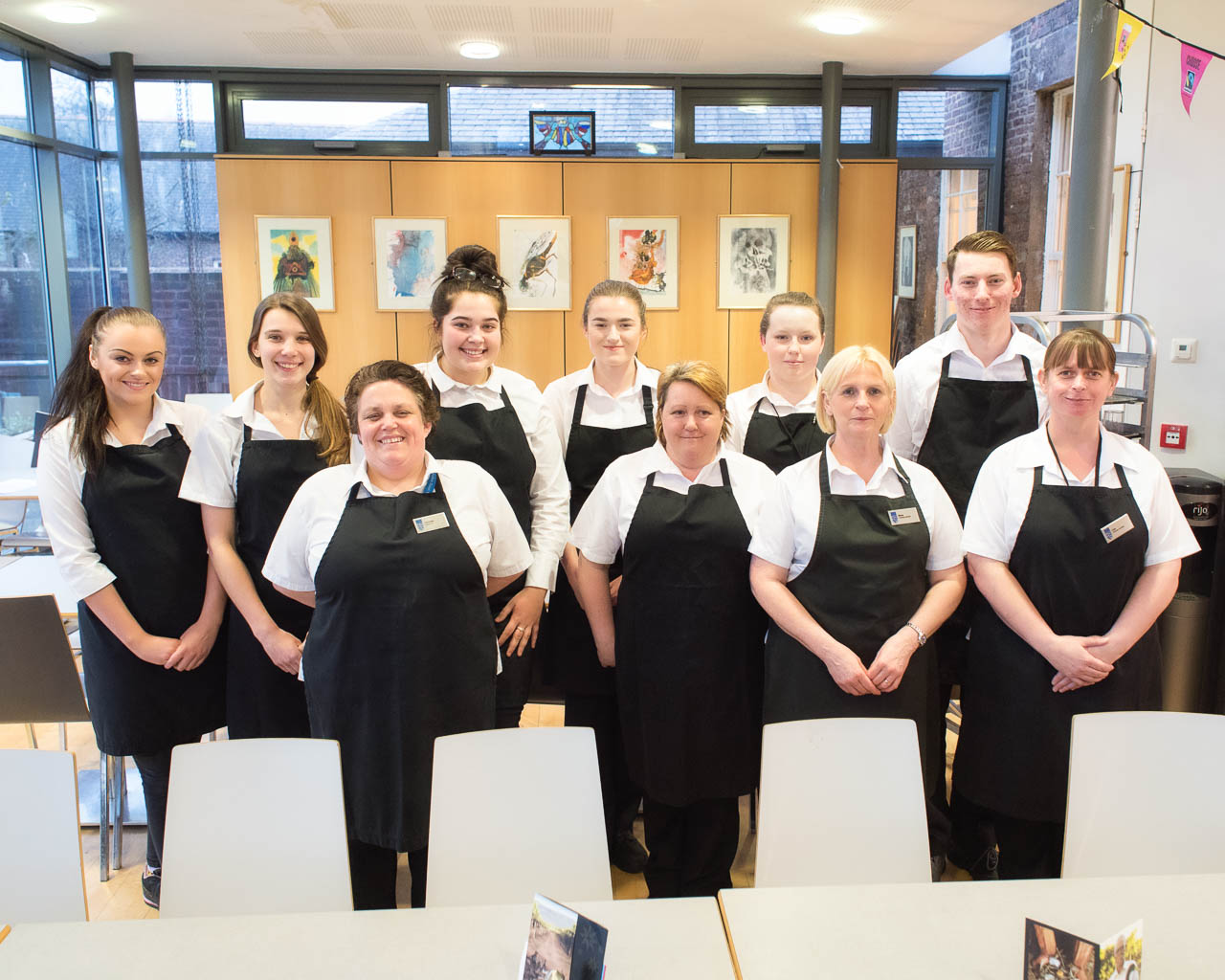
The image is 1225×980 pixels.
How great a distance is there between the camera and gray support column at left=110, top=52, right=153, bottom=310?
6.35 m

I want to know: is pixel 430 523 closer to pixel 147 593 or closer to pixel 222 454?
pixel 222 454

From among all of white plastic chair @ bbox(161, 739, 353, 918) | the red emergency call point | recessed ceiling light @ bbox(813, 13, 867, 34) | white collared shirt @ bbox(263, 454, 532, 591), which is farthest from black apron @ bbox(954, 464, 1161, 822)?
recessed ceiling light @ bbox(813, 13, 867, 34)

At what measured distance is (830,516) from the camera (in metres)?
2.29

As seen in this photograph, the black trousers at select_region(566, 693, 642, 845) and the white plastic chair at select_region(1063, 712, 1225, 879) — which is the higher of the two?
the white plastic chair at select_region(1063, 712, 1225, 879)

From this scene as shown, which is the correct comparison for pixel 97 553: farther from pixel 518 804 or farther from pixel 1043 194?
pixel 1043 194

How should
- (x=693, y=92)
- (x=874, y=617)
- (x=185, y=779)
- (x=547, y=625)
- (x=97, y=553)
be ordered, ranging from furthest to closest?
(x=693, y=92), (x=547, y=625), (x=97, y=553), (x=874, y=617), (x=185, y=779)

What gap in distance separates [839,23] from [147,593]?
16.0ft

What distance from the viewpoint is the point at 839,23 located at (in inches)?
219

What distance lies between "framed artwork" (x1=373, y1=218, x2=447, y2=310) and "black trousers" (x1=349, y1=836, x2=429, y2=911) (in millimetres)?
4765

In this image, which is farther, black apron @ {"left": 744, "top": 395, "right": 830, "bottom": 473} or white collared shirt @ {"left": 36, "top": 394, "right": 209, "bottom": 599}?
black apron @ {"left": 744, "top": 395, "right": 830, "bottom": 473}

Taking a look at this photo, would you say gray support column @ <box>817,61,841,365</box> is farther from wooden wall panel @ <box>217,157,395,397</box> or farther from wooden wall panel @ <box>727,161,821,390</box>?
wooden wall panel @ <box>217,157,395,397</box>

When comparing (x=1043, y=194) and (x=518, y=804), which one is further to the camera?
(x=1043, y=194)

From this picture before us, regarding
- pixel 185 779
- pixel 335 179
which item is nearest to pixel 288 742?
pixel 185 779

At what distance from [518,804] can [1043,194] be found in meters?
6.33
